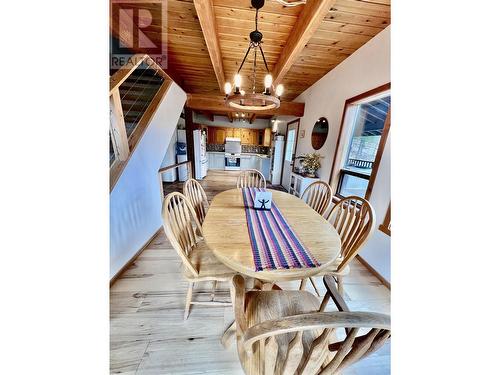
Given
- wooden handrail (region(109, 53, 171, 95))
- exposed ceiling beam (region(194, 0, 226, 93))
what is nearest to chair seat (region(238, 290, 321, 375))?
wooden handrail (region(109, 53, 171, 95))

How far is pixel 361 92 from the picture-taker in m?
2.24

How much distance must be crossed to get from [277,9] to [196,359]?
8.99 feet

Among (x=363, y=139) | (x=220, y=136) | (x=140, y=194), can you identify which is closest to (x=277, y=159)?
(x=363, y=139)

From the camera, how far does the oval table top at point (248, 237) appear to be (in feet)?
2.90

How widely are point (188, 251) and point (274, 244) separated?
688 mm

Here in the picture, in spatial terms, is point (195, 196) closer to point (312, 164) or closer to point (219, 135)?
point (312, 164)

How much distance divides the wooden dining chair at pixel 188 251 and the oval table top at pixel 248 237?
0.55 feet

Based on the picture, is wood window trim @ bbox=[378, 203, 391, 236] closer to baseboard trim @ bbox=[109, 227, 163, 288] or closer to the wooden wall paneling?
baseboard trim @ bbox=[109, 227, 163, 288]

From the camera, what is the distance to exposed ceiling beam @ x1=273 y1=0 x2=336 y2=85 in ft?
4.36

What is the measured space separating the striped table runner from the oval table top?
3cm

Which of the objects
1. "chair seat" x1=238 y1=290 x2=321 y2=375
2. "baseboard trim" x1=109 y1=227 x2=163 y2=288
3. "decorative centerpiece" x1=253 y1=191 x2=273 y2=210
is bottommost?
"baseboard trim" x1=109 y1=227 x2=163 y2=288
